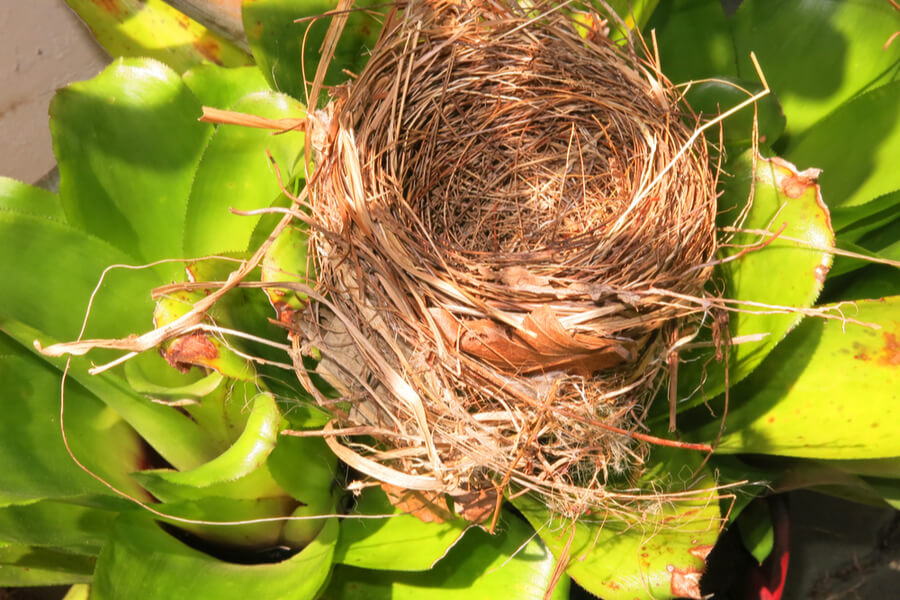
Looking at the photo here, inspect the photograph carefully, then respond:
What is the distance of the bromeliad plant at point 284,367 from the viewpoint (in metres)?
0.53

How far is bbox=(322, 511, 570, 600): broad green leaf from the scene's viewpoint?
24.0 inches

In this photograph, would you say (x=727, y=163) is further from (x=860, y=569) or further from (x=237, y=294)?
(x=860, y=569)

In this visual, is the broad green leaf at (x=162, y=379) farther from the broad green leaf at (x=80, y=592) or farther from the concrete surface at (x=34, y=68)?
the concrete surface at (x=34, y=68)

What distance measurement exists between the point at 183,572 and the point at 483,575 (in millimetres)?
252

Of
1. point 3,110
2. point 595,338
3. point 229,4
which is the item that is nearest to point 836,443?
point 595,338

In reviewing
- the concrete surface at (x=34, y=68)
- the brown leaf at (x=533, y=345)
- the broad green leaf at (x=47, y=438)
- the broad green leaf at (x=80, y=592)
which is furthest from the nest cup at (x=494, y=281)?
the concrete surface at (x=34, y=68)

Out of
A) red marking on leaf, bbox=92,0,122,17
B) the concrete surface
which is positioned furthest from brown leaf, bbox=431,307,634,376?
the concrete surface

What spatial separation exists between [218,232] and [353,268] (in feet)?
0.49

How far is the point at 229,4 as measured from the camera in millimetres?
735

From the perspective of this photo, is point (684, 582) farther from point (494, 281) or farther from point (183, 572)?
point (183, 572)

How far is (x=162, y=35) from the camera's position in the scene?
0.83m

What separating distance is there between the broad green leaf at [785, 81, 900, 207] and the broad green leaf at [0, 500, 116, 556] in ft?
2.44

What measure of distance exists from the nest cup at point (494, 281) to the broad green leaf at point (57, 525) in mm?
239

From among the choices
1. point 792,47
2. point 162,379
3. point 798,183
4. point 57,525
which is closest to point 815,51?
point 792,47
